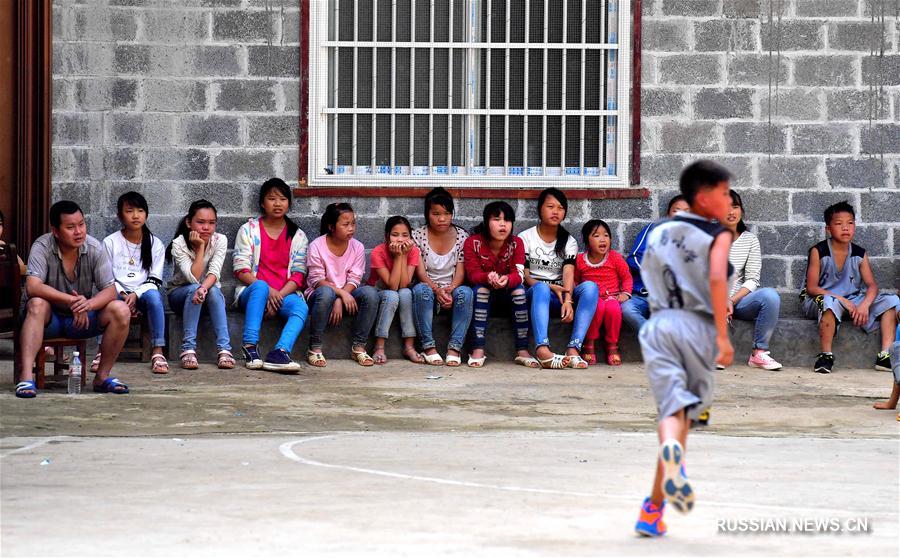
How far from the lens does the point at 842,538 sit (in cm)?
492

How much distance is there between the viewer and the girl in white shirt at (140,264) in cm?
1002

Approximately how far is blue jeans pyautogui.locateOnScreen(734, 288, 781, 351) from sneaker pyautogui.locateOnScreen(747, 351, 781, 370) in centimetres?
7

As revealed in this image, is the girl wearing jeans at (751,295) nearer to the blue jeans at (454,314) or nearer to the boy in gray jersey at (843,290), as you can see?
the boy in gray jersey at (843,290)

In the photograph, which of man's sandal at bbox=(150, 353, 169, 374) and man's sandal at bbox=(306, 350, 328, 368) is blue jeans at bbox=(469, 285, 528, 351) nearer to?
man's sandal at bbox=(306, 350, 328, 368)

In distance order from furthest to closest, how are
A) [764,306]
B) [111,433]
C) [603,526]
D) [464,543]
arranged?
[764,306], [111,433], [603,526], [464,543]

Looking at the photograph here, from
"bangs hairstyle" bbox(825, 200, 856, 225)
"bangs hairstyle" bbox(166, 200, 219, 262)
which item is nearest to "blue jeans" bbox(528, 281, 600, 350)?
"bangs hairstyle" bbox(825, 200, 856, 225)

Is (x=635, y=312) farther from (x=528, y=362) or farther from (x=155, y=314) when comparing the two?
(x=155, y=314)

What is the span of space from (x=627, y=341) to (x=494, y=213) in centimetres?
148

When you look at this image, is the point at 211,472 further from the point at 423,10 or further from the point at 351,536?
the point at 423,10

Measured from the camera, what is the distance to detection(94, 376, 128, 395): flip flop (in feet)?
29.0

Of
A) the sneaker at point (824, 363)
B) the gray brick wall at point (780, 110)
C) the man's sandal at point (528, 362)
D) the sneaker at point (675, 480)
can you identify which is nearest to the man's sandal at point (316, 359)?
the man's sandal at point (528, 362)

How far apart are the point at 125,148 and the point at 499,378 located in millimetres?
3640

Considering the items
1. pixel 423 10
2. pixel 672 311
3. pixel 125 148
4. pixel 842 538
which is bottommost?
pixel 842 538

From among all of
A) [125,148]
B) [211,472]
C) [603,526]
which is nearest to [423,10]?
[125,148]
